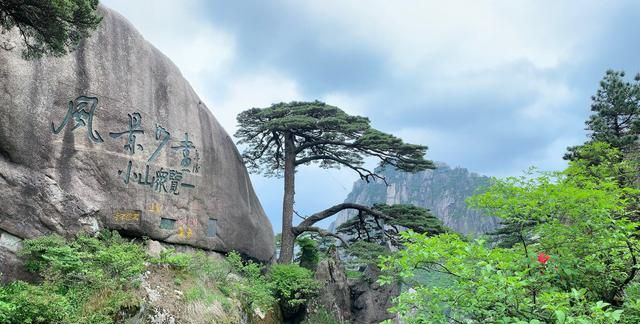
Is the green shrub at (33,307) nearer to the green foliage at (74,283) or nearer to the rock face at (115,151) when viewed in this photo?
the green foliage at (74,283)

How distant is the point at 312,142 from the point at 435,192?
77209 millimetres

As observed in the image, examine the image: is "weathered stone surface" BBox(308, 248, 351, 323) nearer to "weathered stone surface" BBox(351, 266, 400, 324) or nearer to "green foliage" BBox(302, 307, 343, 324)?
"green foliage" BBox(302, 307, 343, 324)

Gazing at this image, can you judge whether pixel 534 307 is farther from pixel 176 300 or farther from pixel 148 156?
pixel 148 156

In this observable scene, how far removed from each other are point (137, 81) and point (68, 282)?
4.84 metres

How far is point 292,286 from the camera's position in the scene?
11211mm

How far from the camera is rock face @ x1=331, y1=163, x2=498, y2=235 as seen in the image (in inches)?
3105

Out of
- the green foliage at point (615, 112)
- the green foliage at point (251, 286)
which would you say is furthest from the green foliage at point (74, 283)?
the green foliage at point (615, 112)

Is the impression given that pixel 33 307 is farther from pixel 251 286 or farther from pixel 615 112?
pixel 615 112

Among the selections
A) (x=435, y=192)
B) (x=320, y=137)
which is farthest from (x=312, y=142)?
(x=435, y=192)

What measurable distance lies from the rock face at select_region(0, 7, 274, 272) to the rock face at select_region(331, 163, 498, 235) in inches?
2683

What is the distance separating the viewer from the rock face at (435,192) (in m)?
78.9

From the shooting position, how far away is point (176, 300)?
27.8 feet

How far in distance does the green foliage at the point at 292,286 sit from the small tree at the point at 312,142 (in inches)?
100

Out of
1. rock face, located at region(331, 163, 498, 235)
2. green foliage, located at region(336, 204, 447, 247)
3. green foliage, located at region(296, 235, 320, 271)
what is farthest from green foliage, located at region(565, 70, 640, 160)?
rock face, located at region(331, 163, 498, 235)
